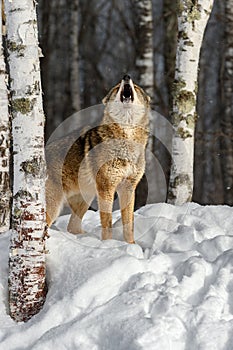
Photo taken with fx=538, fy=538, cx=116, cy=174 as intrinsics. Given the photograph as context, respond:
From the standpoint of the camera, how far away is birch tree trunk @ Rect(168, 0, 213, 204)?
6.10 metres

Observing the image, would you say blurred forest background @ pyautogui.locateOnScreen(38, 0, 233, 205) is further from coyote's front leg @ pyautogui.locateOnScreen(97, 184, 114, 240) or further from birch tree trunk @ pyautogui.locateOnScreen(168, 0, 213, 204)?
coyote's front leg @ pyautogui.locateOnScreen(97, 184, 114, 240)

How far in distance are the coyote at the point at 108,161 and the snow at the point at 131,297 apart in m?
0.57

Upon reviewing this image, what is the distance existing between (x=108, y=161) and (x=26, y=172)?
4.04 ft

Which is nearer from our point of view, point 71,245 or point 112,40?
point 71,245

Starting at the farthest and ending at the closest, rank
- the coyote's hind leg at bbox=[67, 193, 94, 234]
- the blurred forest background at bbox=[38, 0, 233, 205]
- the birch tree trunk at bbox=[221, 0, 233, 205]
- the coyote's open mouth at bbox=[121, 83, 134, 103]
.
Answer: the blurred forest background at bbox=[38, 0, 233, 205] < the birch tree trunk at bbox=[221, 0, 233, 205] < the coyote's hind leg at bbox=[67, 193, 94, 234] < the coyote's open mouth at bbox=[121, 83, 134, 103]

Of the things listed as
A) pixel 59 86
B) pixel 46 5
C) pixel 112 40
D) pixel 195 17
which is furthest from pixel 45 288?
pixel 112 40

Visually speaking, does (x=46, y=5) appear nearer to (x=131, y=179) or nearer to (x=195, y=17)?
(x=195, y=17)

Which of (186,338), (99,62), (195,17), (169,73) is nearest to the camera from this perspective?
(186,338)

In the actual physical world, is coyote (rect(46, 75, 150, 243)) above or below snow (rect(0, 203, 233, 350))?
above

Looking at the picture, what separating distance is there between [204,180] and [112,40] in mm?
6277

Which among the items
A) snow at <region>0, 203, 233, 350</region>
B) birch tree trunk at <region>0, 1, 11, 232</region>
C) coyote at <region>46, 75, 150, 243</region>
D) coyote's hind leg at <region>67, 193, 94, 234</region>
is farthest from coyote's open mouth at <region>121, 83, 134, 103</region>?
snow at <region>0, 203, 233, 350</region>

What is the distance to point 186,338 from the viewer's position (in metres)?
3.28

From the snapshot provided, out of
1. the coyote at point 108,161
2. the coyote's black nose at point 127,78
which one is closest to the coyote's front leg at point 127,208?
the coyote at point 108,161

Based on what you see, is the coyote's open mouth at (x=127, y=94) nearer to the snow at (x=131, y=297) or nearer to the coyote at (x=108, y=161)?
the coyote at (x=108, y=161)
